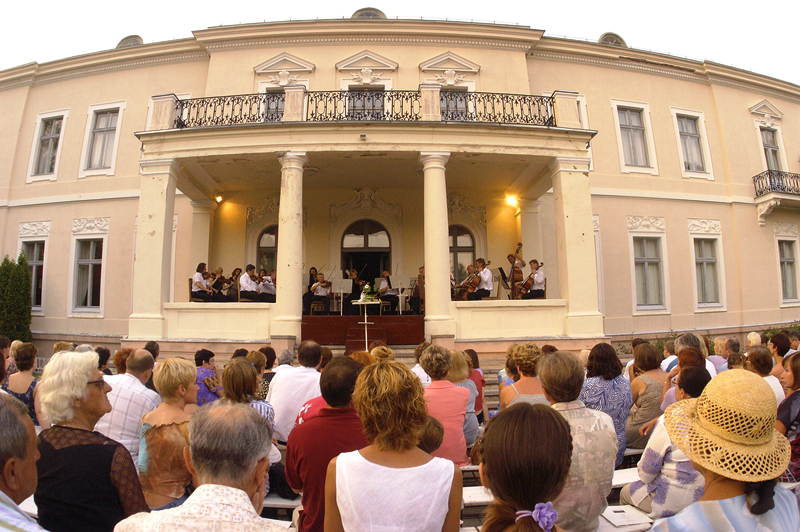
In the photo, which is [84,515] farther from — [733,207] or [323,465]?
[733,207]

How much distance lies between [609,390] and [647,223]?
12.3 meters

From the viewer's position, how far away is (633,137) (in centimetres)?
1461

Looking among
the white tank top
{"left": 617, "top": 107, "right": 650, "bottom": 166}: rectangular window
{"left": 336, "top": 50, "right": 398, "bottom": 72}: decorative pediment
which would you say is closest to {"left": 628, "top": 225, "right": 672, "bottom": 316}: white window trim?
{"left": 617, "top": 107, "right": 650, "bottom": 166}: rectangular window

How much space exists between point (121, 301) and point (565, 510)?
14.6m

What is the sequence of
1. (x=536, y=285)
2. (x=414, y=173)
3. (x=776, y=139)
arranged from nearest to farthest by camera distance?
(x=536, y=285) < (x=414, y=173) < (x=776, y=139)

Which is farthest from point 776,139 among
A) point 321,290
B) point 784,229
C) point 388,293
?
point 321,290

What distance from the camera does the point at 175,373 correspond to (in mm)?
2869

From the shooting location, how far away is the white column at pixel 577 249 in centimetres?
980

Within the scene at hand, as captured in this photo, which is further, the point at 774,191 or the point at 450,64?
the point at 774,191

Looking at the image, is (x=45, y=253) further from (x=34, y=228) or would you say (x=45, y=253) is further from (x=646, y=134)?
(x=646, y=134)

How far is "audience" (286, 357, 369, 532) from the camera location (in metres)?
2.30

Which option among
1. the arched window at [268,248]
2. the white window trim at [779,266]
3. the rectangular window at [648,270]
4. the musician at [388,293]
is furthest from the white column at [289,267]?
the white window trim at [779,266]

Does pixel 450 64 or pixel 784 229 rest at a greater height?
pixel 450 64

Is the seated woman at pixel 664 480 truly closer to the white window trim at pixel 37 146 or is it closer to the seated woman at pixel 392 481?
the seated woman at pixel 392 481
